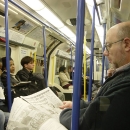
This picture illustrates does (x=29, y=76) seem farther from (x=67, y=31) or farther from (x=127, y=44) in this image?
(x=127, y=44)

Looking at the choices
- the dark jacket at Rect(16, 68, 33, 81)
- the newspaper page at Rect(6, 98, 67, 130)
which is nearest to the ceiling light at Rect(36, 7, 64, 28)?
the dark jacket at Rect(16, 68, 33, 81)

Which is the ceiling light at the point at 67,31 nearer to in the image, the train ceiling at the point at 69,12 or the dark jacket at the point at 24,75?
the train ceiling at the point at 69,12

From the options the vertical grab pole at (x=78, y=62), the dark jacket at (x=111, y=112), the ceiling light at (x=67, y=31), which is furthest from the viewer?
the ceiling light at (x=67, y=31)

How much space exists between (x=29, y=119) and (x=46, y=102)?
29cm

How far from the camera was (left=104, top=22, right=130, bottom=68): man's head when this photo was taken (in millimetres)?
1307

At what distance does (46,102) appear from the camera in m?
1.48

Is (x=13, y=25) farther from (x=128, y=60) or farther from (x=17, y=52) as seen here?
(x=128, y=60)

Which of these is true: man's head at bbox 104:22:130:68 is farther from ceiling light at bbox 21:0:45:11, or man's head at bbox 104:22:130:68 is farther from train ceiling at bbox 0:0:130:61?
ceiling light at bbox 21:0:45:11

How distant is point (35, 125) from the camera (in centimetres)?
116

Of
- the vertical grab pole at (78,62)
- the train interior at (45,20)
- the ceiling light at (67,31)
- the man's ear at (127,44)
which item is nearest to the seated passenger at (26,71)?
the train interior at (45,20)

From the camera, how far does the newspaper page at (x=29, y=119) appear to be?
1.13m

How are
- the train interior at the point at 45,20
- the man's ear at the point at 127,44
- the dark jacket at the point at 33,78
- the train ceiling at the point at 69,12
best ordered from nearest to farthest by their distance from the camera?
the man's ear at the point at 127,44, the train ceiling at the point at 69,12, the train interior at the point at 45,20, the dark jacket at the point at 33,78

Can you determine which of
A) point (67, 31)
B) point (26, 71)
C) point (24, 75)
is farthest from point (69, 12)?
point (24, 75)

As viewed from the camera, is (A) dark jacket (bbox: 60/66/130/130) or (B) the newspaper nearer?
(A) dark jacket (bbox: 60/66/130/130)
